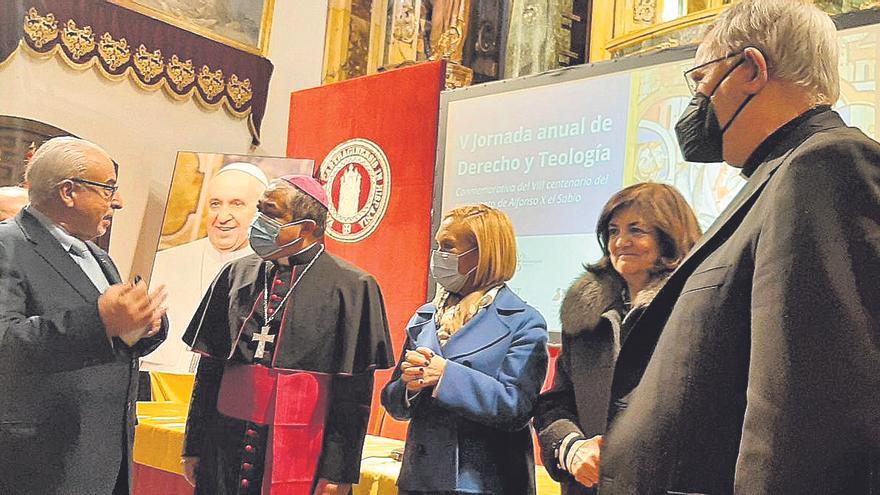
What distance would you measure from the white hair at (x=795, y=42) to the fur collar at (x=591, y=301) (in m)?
0.95

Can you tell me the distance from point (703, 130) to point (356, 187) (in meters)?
4.04

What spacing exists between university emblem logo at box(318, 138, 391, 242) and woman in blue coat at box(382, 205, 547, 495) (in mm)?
2562

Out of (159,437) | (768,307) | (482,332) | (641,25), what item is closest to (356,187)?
(159,437)

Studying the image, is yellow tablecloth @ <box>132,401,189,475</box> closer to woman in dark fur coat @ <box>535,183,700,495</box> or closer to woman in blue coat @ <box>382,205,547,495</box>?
woman in blue coat @ <box>382,205,547,495</box>

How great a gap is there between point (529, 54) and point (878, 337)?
225 inches

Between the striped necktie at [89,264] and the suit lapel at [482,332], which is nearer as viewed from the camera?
the striped necktie at [89,264]

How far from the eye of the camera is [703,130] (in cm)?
163

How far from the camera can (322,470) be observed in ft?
9.15

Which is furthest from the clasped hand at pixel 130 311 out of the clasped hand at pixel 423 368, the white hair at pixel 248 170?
the white hair at pixel 248 170

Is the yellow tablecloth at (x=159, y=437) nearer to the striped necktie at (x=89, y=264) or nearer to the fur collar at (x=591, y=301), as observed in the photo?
the striped necktie at (x=89, y=264)

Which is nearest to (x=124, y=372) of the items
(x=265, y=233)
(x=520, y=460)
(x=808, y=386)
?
(x=265, y=233)

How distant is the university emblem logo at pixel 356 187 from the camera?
5387mm

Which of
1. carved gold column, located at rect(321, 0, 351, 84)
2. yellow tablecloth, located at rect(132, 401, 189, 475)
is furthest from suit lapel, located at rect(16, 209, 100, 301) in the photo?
carved gold column, located at rect(321, 0, 351, 84)

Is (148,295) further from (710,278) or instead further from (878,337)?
(878,337)
